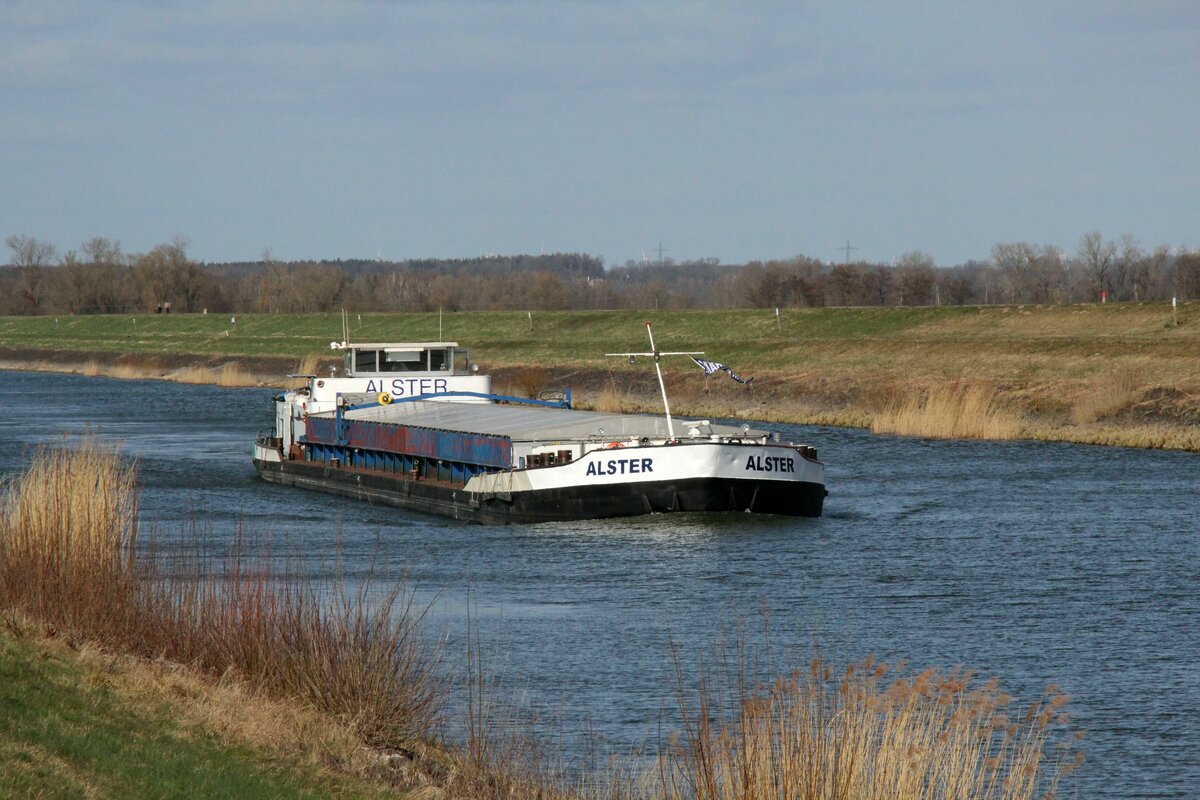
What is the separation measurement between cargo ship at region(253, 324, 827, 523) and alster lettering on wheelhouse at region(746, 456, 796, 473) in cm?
2

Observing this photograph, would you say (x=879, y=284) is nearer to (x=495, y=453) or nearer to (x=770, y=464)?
(x=495, y=453)

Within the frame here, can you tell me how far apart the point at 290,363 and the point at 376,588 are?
71.8m

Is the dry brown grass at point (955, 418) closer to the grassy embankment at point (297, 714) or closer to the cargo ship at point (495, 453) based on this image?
the cargo ship at point (495, 453)

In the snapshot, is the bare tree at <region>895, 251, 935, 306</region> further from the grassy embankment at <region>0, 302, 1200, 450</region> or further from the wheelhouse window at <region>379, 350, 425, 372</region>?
the wheelhouse window at <region>379, 350, 425, 372</region>

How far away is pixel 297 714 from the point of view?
13094 millimetres

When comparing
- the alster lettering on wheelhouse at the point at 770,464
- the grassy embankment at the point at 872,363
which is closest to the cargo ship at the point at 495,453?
the alster lettering on wheelhouse at the point at 770,464

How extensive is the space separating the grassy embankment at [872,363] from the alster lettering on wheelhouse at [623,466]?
1855cm

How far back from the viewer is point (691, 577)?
2409 centimetres

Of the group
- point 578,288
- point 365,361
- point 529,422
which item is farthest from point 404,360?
point 578,288

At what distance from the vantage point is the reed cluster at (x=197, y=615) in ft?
44.2

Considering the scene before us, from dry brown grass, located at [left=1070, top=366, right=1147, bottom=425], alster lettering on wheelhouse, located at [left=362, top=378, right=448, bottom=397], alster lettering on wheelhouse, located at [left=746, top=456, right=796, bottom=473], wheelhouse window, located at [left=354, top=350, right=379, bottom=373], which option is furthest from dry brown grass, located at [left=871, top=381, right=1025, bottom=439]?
alster lettering on wheelhouse, located at [left=746, top=456, right=796, bottom=473]

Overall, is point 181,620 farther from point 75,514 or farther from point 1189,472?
point 1189,472

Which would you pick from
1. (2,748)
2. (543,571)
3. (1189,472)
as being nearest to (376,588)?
(543,571)

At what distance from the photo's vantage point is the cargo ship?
2886 cm
